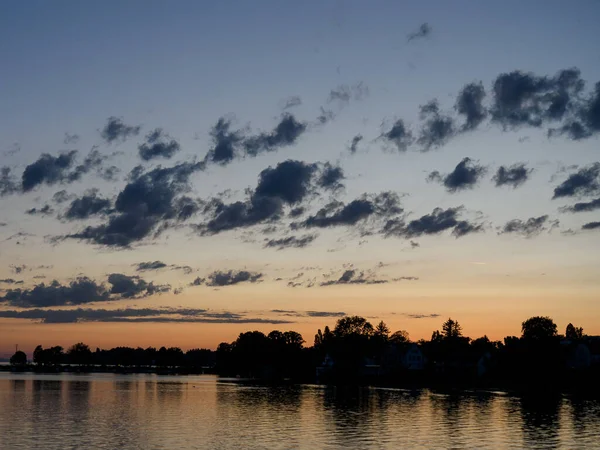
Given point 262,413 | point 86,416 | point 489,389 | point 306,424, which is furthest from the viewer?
point 489,389

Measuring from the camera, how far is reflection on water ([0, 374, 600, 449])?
6006cm

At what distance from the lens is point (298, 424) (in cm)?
7538

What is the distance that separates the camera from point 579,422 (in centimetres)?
7762

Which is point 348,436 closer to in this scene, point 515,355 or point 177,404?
point 177,404

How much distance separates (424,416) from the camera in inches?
3393

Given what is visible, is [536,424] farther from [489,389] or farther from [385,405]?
[489,389]

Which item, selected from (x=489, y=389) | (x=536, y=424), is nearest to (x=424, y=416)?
(x=536, y=424)

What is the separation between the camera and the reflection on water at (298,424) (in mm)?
60062

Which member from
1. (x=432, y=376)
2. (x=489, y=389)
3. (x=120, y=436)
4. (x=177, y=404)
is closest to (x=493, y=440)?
(x=120, y=436)

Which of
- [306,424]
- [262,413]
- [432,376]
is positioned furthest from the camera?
[432,376]

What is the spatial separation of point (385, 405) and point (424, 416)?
1847 cm

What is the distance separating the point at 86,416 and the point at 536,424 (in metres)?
50.8

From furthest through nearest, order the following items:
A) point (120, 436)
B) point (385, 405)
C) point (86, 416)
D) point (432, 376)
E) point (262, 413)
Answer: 1. point (432, 376)
2. point (385, 405)
3. point (262, 413)
4. point (86, 416)
5. point (120, 436)

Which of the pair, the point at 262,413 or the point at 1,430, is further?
the point at 262,413
